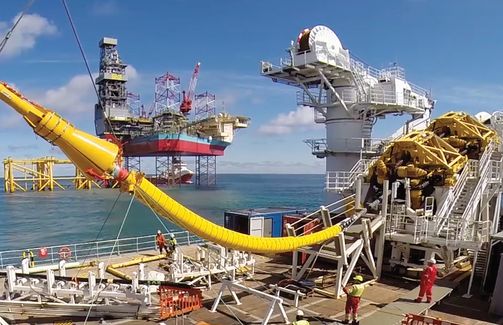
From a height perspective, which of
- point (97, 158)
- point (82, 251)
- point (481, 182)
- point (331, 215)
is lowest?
point (82, 251)

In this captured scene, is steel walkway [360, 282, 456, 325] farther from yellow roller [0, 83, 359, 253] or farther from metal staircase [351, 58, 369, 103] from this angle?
metal staircase [351, 58, 369, 103]

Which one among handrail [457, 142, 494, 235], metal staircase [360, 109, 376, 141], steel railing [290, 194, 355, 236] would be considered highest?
metal staircase [360, 109, 376, 141]

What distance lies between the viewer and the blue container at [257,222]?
2262 centimetres

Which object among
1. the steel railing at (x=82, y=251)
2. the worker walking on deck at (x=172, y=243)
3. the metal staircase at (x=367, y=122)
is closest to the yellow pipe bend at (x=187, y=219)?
the steel railing at (x=82, y=251)

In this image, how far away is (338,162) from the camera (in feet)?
101

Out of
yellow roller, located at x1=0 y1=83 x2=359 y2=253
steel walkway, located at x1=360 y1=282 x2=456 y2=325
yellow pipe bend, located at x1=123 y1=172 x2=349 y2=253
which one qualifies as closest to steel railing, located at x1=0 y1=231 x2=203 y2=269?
yellow pipe bend, located at x1=123 y1=172 x2=349 y2=253

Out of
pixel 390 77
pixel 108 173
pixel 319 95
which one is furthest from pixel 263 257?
pixel 390 77

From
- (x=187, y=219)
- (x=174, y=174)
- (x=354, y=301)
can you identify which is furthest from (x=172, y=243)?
(x=174, y=174)

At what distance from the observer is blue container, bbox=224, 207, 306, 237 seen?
2262 cm

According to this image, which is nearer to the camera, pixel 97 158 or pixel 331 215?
pixel 97 158

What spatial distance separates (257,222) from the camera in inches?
895

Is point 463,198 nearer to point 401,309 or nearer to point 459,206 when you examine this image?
point 459,206

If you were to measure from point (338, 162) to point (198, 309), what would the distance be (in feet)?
66.6

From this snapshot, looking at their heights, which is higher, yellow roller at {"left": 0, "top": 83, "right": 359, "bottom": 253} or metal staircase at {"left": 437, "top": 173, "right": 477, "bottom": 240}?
yellow roller at {"left": 0, "top": 83, "right": 359, "bottom": 253}
